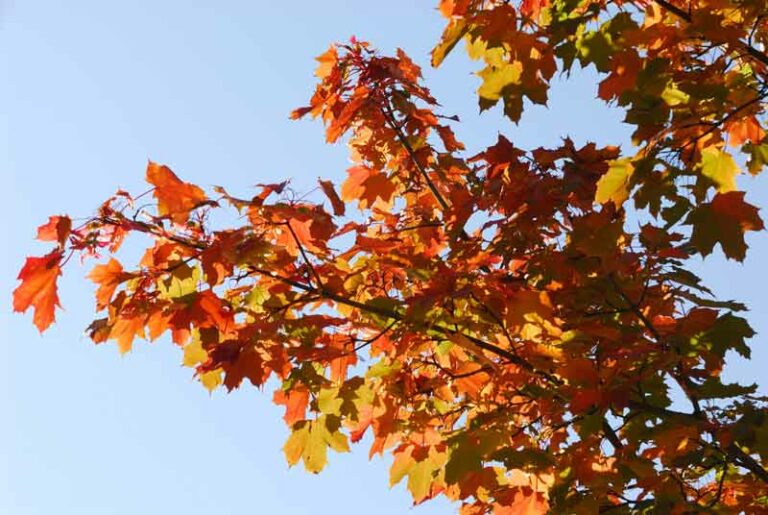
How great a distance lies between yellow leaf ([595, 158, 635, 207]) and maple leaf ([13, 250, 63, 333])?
7.10 feet

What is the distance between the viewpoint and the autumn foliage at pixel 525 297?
3242 mm

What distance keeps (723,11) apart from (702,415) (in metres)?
1.86

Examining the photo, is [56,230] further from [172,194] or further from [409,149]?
[409,149]

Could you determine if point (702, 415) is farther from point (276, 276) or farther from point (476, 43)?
point (476, 43)

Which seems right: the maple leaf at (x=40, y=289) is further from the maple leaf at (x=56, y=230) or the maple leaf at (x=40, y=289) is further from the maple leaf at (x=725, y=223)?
the maple leaf at (x=725, y=223)

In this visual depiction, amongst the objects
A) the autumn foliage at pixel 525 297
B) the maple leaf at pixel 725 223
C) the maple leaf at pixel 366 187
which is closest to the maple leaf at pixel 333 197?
the autumn foliage at pixel 525 297

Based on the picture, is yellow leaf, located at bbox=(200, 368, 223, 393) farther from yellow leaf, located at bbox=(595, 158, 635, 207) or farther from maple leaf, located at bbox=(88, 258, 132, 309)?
yellow leaf, located at bbox=(595, 158, 635, 207)

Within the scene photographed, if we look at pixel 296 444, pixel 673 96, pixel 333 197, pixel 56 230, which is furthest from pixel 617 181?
pixel 56 230

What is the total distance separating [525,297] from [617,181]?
1.97 feet

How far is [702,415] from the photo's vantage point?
327cm

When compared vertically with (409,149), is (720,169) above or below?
below

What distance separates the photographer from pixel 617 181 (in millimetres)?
3264

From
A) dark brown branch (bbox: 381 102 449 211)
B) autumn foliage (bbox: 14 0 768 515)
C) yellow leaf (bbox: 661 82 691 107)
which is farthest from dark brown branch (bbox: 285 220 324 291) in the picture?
yellow leaf (bbox: 661 82 691 107)

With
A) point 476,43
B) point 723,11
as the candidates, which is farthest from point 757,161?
point 476,43
